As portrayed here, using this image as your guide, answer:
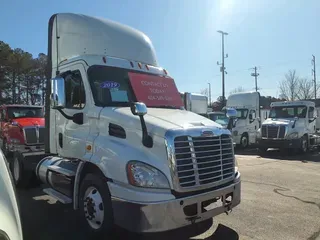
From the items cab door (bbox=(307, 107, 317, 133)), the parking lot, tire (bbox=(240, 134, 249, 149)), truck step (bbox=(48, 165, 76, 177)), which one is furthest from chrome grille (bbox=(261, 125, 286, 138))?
truck step (bbox=(48, 165, 76, 177))

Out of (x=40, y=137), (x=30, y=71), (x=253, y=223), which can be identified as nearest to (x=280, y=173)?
(x=253, y=223)

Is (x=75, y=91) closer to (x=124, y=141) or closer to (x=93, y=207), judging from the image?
(x=124, y=141)

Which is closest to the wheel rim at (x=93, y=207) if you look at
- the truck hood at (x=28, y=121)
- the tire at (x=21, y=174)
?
the tire at (x=21, y=174)

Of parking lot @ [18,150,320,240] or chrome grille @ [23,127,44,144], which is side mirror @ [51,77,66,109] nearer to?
parking lot @ [18,150,320,240]

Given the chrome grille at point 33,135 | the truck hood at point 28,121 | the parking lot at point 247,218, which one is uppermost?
the truck hood at point 28,121

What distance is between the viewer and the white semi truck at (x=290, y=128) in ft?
53.7

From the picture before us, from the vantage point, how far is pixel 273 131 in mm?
16812

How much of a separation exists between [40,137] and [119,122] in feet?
20.3

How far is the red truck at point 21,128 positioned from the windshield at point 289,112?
40.5ft

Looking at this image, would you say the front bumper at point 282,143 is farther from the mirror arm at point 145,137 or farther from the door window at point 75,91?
the mirror arm at point 145,137

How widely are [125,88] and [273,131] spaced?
517 inches

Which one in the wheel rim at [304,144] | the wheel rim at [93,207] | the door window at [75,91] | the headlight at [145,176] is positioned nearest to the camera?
the headlight at [145,176]

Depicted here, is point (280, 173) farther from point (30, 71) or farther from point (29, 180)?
point (30, 71)

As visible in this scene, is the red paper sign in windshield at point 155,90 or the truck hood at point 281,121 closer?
the red paper sign in windshield at point 155,90
